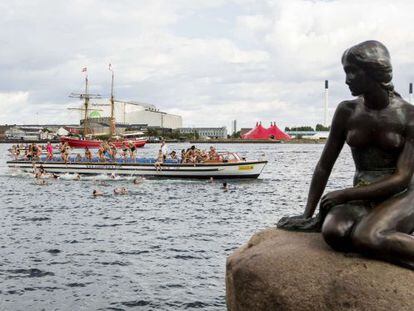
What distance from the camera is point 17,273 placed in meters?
15.9

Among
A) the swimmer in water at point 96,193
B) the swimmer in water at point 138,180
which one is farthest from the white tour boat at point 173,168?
the swimmer in water at point 96,193

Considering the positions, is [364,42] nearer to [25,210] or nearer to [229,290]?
[229,290]

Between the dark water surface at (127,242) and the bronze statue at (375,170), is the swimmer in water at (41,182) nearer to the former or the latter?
the dark water surface at (127,242)

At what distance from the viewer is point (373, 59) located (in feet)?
20.0

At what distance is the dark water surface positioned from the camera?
44.9 feet

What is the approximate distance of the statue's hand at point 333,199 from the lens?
6.36 m

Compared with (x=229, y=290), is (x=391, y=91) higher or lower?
higher

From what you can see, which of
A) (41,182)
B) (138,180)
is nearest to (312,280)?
(138,180)

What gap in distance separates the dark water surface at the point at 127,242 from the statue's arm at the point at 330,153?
241 inches

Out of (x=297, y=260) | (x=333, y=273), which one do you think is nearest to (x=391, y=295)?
(x=333, y=273)

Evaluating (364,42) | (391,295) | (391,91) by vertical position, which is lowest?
(391,295)

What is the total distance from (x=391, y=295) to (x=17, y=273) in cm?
1216

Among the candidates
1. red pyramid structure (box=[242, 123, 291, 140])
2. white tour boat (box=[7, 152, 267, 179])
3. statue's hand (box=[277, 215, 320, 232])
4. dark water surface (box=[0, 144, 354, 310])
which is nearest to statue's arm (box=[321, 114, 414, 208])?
statue's hand (box=[277, 215, 320, 232])

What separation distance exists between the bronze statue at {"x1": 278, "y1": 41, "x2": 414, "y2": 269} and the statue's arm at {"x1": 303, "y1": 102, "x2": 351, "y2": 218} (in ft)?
0.14
